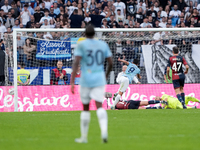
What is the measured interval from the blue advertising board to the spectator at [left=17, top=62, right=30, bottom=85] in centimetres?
85

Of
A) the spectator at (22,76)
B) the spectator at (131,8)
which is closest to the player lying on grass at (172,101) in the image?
the spectator at (22,76)

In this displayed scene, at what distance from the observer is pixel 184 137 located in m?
7.54

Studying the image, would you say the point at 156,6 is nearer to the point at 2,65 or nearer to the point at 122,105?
the point at 122,105

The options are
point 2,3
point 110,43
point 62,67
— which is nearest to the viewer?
point 62,67

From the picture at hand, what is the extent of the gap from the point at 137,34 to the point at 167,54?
214 cm

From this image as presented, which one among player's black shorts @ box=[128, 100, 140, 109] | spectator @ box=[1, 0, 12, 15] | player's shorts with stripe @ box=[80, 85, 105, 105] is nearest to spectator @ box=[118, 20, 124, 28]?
player's black shorts @ box=[128, 100, 140, 109]

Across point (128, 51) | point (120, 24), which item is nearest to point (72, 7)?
point (120, 24)

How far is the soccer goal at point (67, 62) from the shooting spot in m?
16.8

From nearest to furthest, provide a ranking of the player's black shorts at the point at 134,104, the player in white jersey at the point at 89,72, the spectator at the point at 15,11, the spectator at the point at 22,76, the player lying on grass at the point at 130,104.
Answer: the player in white jersey at the point at 89,72
the player lying on grass at the point at 130,104
the player's black shorts at the point at 134,104
the spectator at the point at 22,76
the spectator at the point at 15,11

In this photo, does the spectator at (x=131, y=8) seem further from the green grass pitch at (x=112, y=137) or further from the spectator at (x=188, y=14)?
the green grass pitch at (x=112, y=137)

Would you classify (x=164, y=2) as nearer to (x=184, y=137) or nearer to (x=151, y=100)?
(x=151, y=100)

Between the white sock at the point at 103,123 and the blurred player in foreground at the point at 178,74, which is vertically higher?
the white sock at the point at 103,123

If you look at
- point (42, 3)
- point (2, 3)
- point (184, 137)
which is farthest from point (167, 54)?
point (184, 137)

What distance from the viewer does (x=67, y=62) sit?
17609 millimetres
